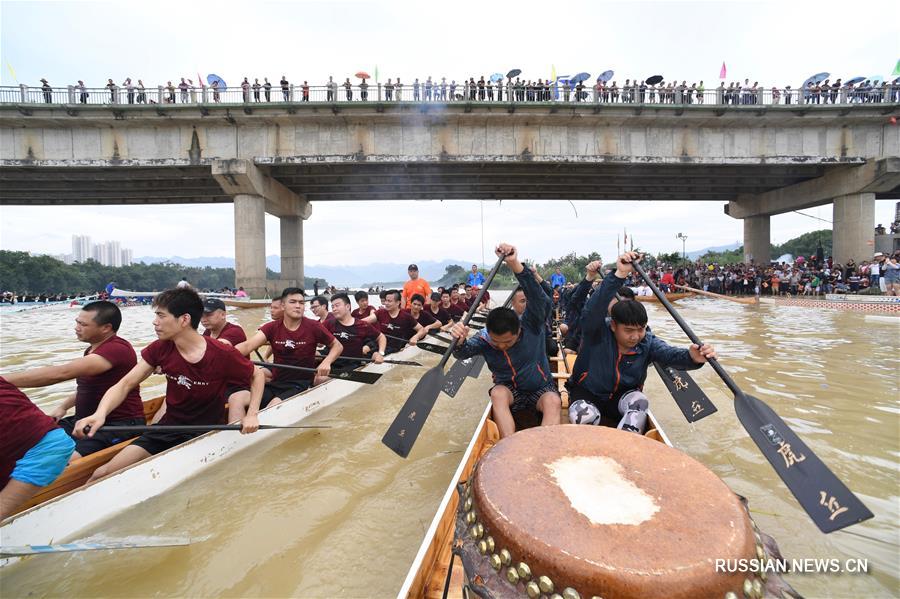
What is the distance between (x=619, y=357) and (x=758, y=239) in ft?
99.6

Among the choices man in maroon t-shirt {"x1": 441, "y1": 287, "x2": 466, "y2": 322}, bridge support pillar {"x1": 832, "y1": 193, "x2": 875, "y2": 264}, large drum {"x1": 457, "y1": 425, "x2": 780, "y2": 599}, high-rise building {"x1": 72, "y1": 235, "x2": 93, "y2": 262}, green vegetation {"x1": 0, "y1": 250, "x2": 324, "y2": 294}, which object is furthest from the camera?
high-rise building {"x1": 72, "y1": 235, "x2": 93, "y2": 262}

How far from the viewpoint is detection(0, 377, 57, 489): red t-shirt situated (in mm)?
2227

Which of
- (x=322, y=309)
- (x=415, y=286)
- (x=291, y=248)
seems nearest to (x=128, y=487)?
(x=322, y=309)

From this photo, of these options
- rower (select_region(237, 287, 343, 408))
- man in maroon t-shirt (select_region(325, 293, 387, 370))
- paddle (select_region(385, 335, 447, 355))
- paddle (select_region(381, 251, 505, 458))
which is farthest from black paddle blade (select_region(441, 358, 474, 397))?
paddle (select_region(385, 335, 447, 355))

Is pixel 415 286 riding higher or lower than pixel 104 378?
higher

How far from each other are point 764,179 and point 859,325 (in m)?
13.6

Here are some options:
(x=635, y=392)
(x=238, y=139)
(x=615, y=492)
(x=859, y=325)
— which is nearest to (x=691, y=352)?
(x=635, y=392)

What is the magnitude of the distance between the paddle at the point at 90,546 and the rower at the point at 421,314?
20.2 feet

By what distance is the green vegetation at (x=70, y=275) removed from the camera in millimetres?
42125

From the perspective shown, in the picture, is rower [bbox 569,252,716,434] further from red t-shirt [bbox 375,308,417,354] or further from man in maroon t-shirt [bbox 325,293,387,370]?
red t-shirt [bbox 375,308,417,354]

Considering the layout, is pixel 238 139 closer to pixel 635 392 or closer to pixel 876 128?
pixel 635 392

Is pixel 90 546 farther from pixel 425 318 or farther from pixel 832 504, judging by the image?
pixel 425 318

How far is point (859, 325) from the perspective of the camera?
1249 cm

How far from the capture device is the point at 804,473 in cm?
231
